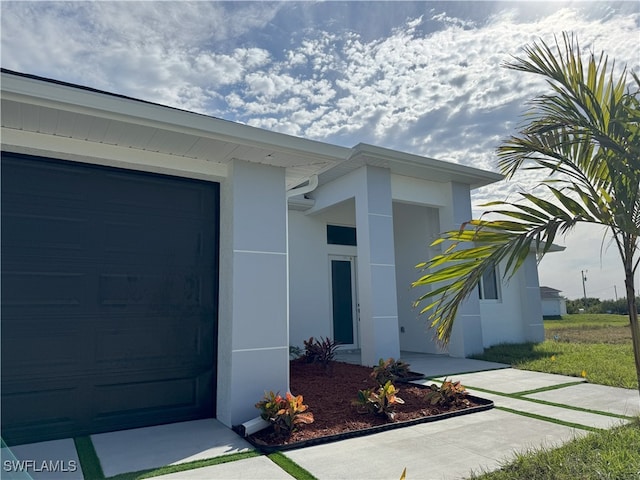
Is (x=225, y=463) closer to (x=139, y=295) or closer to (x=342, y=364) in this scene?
(x=139, y=295)

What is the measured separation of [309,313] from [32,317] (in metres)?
6.88

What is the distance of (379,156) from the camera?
8523 mm

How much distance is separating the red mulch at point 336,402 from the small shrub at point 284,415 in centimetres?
9

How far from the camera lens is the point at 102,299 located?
4.53 meters

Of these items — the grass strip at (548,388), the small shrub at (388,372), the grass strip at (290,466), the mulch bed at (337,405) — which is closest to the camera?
the grass strip at (290,466)

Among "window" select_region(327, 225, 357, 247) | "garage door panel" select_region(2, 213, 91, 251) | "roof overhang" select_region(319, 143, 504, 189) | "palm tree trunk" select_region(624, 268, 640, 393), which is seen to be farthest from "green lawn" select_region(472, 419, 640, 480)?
"window" select_region(327, 225, 357, 247)

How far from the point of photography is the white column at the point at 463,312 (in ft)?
32.2

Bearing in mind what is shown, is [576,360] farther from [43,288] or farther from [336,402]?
[43,288]

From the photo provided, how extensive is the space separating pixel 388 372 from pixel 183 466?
3.79 metres

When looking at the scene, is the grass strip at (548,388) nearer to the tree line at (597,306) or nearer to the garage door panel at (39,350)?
the garage door panel at (39,350)

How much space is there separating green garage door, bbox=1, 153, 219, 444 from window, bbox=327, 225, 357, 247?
20.3 ft

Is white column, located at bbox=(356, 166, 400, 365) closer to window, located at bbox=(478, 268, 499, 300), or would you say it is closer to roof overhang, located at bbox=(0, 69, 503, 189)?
roof overhang, located at bbox=(0, 69, 503, 189)

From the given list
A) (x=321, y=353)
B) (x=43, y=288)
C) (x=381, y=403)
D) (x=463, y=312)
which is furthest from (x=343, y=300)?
(x=43, y=288)

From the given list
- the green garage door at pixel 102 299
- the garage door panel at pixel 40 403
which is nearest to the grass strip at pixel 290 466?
the green garage door at pixel 102 299
